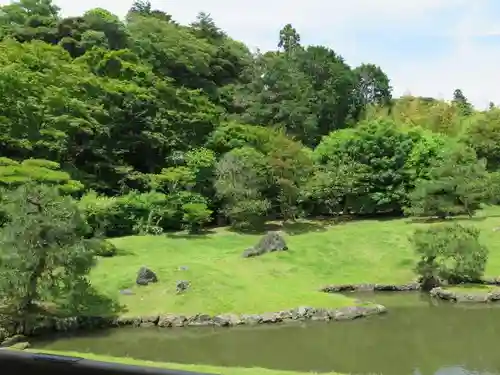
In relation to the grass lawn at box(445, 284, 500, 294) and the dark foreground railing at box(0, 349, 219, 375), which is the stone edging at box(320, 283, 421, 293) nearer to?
the grass lawn at box(445, 284, 500, 294)

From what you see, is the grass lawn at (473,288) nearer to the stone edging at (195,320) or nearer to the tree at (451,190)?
the stone edging at (195,320)

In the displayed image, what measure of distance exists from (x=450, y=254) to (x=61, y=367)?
24.2 metres

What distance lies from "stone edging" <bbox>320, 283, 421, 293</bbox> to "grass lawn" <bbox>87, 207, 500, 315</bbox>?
525 millimetres

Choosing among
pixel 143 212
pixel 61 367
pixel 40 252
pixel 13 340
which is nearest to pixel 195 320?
pixel 40 252

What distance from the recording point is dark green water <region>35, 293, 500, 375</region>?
1591 centimetres

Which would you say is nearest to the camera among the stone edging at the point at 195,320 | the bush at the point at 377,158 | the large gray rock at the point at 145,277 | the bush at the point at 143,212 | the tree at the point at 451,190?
the stone edging at the point at 195,320

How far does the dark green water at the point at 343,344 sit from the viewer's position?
15.9 metres

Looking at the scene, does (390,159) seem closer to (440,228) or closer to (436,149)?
(436,149)

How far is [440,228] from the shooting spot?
2516 cm

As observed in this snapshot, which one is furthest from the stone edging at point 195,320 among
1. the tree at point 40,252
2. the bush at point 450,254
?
the bush at point 450,254

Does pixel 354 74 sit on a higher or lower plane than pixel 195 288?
higher

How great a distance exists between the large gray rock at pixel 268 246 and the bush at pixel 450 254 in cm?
692

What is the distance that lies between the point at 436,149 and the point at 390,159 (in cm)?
413

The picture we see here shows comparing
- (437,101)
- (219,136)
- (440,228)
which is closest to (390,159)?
(219,136)
